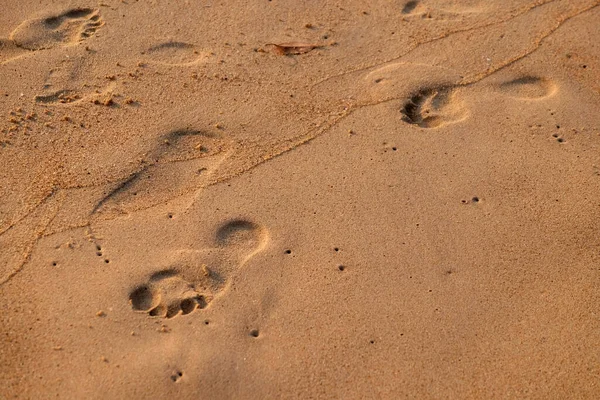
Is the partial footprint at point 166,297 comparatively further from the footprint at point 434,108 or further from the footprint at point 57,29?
the footprint at point 57,29

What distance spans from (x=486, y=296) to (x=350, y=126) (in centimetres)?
94

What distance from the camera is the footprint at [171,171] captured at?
2859mm

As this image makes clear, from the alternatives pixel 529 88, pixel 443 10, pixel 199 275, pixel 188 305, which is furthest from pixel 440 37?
pixel 188 305

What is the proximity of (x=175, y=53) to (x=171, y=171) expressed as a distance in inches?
28.9

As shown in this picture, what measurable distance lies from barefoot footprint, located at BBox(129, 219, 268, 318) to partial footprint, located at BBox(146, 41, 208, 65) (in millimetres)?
976

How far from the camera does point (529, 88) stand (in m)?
3.32

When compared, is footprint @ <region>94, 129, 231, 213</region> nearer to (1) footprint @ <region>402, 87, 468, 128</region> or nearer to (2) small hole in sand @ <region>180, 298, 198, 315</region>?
(2) small hole in sand @ <region>180, 298, 198, 315</region>

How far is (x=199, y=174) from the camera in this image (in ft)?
9.68

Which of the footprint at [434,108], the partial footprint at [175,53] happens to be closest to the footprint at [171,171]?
the partial footprint at [175,53]

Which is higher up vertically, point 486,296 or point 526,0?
point 526,0

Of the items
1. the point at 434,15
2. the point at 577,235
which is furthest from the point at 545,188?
the point at 434,15

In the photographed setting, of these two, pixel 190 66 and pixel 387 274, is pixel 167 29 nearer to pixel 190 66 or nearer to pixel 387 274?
pixel 190 66

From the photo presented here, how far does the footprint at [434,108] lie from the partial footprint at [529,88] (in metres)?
0.24

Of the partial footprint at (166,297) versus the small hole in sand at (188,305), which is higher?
the partial footprint at (166,297)
